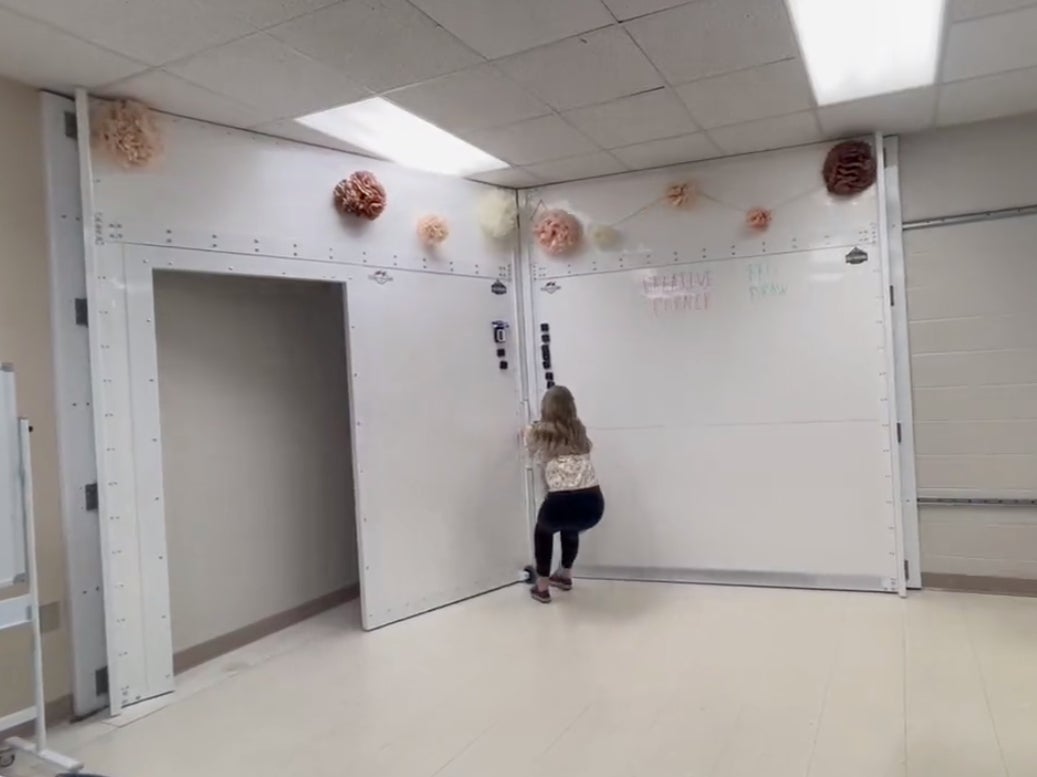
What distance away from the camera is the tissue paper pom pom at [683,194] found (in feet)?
14.7

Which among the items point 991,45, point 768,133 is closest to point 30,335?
point 768,133

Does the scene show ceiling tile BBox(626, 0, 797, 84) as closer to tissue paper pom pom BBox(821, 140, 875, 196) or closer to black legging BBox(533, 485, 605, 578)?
tissue paper pom pom BBox(821, 140, 875, 196)

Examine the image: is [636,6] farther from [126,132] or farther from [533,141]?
[126,132]

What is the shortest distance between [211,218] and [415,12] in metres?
1.51

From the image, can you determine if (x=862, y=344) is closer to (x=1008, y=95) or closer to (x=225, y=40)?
(x=1008, y=95)

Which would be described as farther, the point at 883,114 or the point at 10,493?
the point at 883,114

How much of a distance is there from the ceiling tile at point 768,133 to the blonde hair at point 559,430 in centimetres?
171

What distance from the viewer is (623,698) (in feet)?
9.78

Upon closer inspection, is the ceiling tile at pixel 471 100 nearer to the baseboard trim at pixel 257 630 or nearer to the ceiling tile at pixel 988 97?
the ceiling tile at pixel 988 97

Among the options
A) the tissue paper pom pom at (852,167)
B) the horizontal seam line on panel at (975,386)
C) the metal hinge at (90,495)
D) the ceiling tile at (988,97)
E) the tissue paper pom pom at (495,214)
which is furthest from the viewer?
the tissue paper pom pom at (495,214)

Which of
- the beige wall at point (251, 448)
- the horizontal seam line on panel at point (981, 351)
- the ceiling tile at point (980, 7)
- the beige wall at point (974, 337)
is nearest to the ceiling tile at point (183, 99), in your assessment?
the beige wall at point (251, 448)

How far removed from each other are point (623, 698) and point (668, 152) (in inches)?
119

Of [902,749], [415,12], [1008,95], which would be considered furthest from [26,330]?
[1008,95]

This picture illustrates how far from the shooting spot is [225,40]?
2.62 metres
